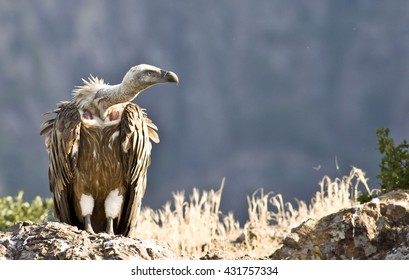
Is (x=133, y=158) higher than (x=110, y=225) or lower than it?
higher

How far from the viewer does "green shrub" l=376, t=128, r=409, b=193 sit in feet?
27.7

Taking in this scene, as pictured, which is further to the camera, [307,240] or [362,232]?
[307,240]

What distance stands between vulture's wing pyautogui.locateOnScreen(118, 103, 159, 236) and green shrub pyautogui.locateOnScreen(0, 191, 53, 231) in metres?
4.79

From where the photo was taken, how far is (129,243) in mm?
5695

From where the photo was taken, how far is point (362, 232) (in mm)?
7320

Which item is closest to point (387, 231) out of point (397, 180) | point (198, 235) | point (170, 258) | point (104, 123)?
point (397, 180)

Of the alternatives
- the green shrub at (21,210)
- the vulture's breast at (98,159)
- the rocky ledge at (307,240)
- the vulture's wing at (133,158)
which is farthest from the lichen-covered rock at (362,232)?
the green shrub at (21,210)

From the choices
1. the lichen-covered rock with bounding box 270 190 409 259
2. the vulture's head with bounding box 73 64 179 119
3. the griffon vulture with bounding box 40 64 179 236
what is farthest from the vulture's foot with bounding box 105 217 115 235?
the lichen-covered rock with bounding box 270 190 409 259

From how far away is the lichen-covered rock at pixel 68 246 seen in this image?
218 inches

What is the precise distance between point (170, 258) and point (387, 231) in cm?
244

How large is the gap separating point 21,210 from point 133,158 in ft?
18.6

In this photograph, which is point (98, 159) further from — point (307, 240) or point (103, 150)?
point (307, 240)

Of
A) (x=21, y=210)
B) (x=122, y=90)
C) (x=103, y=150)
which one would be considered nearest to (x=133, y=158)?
(x=103, y=150)

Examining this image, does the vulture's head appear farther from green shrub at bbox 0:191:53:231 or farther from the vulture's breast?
green shrub at bbox 0:191:53:231
